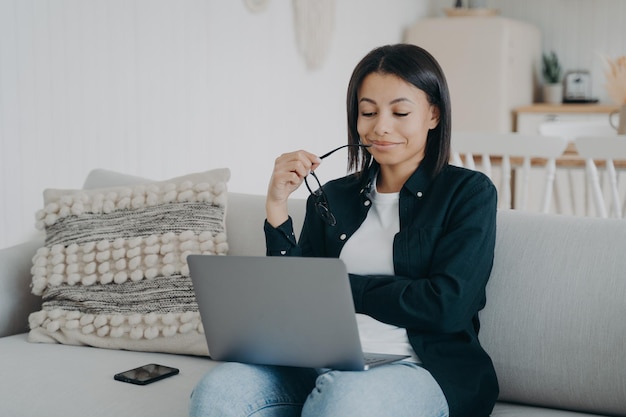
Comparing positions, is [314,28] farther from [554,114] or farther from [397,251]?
[397,251]

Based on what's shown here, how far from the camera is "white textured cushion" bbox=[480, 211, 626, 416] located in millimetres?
1573

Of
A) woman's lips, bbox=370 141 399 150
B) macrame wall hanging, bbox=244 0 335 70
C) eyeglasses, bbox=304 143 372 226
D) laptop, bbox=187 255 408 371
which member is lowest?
laptop, bbox=187 255 408 371

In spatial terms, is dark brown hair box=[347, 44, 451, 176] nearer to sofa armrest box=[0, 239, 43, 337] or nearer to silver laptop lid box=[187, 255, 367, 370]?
silver laptop lid box=[187, 255, 367, 370]

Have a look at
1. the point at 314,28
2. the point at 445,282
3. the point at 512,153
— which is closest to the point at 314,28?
the point at 314,28

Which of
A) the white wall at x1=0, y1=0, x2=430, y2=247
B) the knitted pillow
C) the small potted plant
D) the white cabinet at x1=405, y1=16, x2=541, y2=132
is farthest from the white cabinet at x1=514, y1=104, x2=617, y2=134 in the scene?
the knitted pillow

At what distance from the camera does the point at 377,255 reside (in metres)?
1.60

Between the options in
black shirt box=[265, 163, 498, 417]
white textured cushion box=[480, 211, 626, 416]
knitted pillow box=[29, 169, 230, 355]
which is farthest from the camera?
knitted pillow box=[29, 169, 230, 355]

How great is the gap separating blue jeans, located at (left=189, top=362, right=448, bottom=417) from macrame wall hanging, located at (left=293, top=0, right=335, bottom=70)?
3.05m

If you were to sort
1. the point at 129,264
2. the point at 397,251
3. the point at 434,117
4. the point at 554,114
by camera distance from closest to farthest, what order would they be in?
1. the point at 397,251
2. the point at 434,117
3. the point at 129,264
4. the point at 554,114

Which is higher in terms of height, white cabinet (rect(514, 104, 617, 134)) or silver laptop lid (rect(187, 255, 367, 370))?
white cabinet (rect(514, 104, 617, 134))

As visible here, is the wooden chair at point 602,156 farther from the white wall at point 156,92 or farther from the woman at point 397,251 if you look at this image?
the white wall at point 156,92

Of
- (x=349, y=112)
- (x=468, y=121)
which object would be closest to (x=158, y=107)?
(x=349, y=112)

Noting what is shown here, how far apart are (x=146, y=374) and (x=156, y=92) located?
1866 millimetres

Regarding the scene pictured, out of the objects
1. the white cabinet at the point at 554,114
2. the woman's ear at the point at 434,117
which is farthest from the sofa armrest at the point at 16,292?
the white cabinet at the point at 554,114
